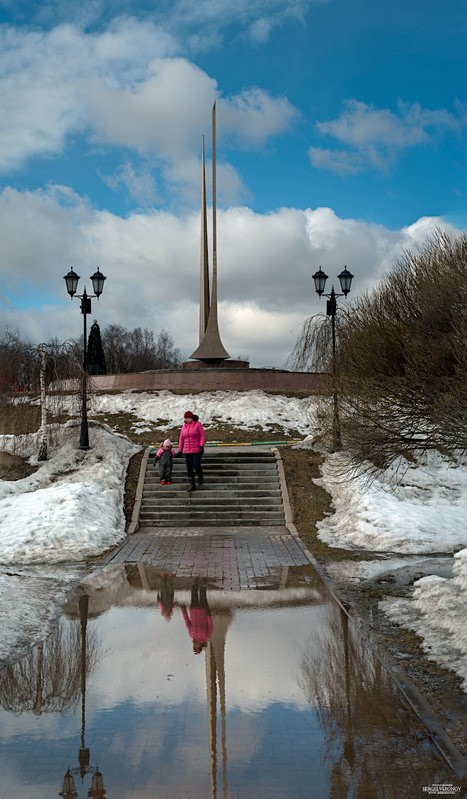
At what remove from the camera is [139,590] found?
936 cm

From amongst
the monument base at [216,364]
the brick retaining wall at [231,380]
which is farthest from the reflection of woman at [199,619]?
the monument base at [216,364]

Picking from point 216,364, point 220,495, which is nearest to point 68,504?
point 220,495

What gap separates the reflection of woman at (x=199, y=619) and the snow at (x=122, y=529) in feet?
4.64

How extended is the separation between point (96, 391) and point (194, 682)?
2634cm

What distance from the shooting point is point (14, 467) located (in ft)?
60.8

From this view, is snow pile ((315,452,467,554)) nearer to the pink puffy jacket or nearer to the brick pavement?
the brick pavement

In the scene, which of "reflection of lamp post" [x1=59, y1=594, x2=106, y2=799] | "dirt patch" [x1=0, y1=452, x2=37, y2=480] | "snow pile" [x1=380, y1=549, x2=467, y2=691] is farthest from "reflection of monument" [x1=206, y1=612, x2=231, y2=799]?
"dirt patch" [x1=0, y1=452, x2=37, y2=480]

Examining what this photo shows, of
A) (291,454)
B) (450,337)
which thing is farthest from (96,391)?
(450,337)

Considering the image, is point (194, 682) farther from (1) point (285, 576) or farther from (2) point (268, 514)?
(2) point (268, 514)

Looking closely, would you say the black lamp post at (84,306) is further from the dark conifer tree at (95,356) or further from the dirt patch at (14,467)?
the dark conifer tree at (95,356)

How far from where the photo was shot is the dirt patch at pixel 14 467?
1800 centimetres

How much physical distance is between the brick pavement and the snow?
681 mm

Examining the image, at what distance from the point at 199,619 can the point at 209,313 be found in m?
26.8

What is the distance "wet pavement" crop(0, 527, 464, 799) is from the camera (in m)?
4.07
